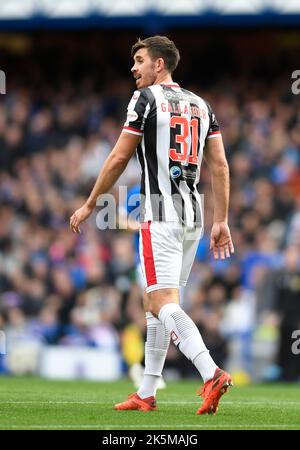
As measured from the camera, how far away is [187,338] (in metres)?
6.77

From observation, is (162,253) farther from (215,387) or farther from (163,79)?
(163,79)

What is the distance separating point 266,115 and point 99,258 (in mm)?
4482

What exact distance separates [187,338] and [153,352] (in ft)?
1.75

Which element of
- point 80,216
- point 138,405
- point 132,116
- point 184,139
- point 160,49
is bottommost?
point 138,405

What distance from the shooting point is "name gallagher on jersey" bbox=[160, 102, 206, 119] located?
23.2 feet

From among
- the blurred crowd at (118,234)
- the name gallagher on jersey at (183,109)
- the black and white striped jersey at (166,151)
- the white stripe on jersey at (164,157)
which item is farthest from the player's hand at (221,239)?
the blurred crowd at (118,234)

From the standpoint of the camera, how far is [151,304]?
7.01m

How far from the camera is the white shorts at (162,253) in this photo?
6.93 meters

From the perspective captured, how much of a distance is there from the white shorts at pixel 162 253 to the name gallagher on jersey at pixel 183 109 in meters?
0.72

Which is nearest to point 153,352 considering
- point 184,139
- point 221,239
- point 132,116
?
point 221,239

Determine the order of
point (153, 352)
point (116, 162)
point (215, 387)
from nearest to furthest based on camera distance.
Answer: point (215, 387) < point (116, 162) < point (153, 352)
